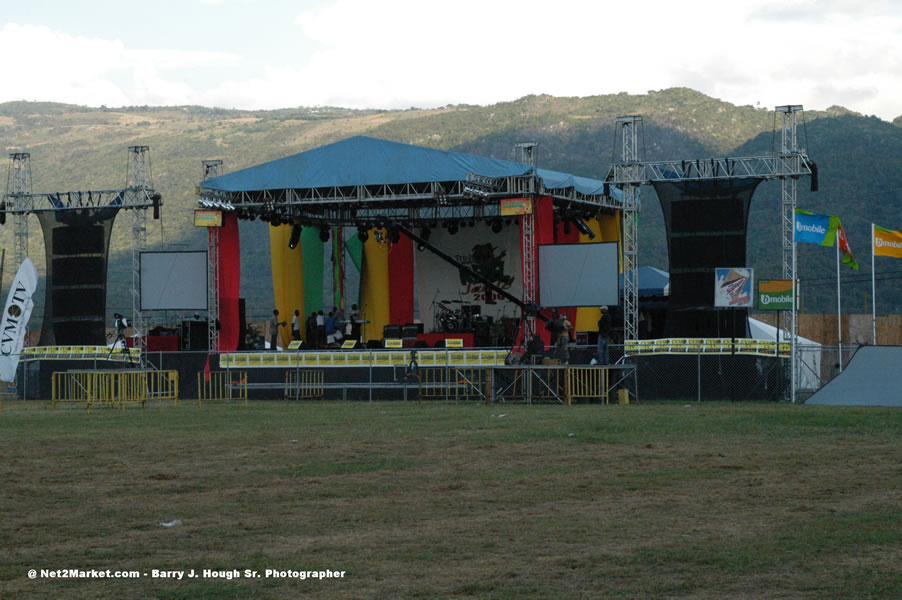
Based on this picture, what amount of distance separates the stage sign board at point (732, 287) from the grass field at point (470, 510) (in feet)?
28.2

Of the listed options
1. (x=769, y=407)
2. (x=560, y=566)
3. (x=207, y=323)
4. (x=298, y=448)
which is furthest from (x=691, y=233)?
(x=560, y=566)

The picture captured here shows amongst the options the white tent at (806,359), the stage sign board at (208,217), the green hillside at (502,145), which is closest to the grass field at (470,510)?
the white tent at (806,359)

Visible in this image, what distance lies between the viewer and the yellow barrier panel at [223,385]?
30406 millimetres

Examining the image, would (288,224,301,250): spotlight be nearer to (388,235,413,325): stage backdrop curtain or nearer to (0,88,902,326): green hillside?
(388,235,413,325): stage backdrop curtain

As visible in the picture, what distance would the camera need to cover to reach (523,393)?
87.0 ft

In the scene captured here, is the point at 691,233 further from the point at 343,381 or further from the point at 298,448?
the point at 298,448

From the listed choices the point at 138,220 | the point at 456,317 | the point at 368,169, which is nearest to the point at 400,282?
the point at 456,317

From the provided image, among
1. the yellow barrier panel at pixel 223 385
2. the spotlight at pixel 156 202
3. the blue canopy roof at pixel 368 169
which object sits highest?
the blue canopy roof at pixel 368 169

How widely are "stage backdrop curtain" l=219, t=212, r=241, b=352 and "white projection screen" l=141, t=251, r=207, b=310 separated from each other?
120cm

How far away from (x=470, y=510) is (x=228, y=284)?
82.3ft

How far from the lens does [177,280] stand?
35.2 meters

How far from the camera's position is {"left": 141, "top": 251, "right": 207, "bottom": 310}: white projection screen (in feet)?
115

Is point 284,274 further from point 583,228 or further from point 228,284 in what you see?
point 583,228

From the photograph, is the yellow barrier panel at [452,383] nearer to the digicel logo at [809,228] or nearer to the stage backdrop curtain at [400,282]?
the digicel logo at [809,228]
